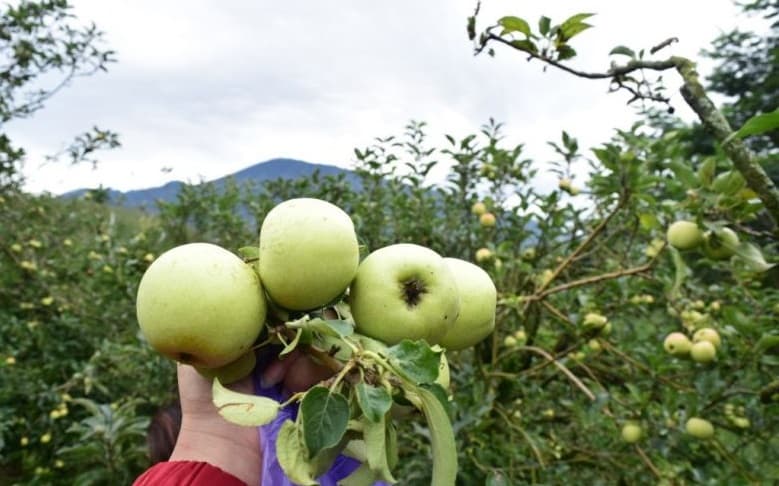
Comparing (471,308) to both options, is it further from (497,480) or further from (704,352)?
(704,352)

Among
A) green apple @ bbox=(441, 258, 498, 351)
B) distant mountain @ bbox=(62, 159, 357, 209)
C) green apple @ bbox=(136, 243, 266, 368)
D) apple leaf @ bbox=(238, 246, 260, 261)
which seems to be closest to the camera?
green apple @ bbox=(136, 243, 266, 368)

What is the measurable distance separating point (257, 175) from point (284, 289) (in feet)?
14.6

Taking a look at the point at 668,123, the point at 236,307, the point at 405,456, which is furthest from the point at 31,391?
the point at 668,123

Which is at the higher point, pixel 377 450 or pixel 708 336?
pixel 377 450

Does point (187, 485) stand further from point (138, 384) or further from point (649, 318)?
point (649, 318)

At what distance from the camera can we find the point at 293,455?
2.20 ft

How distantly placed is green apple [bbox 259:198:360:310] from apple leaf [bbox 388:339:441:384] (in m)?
0.19

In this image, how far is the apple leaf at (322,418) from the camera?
0.65m

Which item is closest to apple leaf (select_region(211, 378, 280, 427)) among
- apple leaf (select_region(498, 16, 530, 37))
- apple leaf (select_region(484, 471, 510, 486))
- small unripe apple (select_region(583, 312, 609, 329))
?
apple leaf (select_region(484, 471, 510, 486))

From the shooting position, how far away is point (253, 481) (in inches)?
42.3

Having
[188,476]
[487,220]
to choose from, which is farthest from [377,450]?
[487,220]

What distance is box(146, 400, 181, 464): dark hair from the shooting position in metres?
1.75

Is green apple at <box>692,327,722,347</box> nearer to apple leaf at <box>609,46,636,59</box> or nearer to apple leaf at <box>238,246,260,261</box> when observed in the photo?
apple leaf at <box>609,46,636,59</box>

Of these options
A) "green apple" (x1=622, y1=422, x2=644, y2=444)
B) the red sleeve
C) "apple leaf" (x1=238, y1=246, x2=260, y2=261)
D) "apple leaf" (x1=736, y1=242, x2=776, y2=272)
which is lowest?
"green apple" (x1=622, y1=422, x2=644, y2=444)
